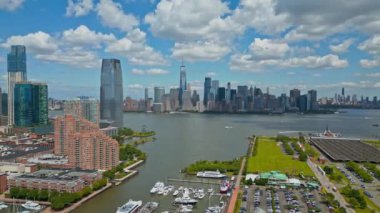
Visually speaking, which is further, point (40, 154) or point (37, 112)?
point (37, 112)

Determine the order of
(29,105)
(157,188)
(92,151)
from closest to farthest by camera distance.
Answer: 1. (157,188)
2. (92,151)
3. (29,105)

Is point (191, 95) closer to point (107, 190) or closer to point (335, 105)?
point (335, 105)

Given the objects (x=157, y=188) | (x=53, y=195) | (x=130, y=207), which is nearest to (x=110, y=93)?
(x=157, y=188)

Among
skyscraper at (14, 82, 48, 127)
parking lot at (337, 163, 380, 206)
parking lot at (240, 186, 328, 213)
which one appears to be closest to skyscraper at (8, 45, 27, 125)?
skyscraper at (14, 82, 48, 127)

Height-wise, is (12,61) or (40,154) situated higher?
(12,61)

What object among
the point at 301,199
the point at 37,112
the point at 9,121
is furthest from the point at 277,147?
the point at 9,121

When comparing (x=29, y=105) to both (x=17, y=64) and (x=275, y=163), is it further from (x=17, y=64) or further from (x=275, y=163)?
(x=275, y=163)
